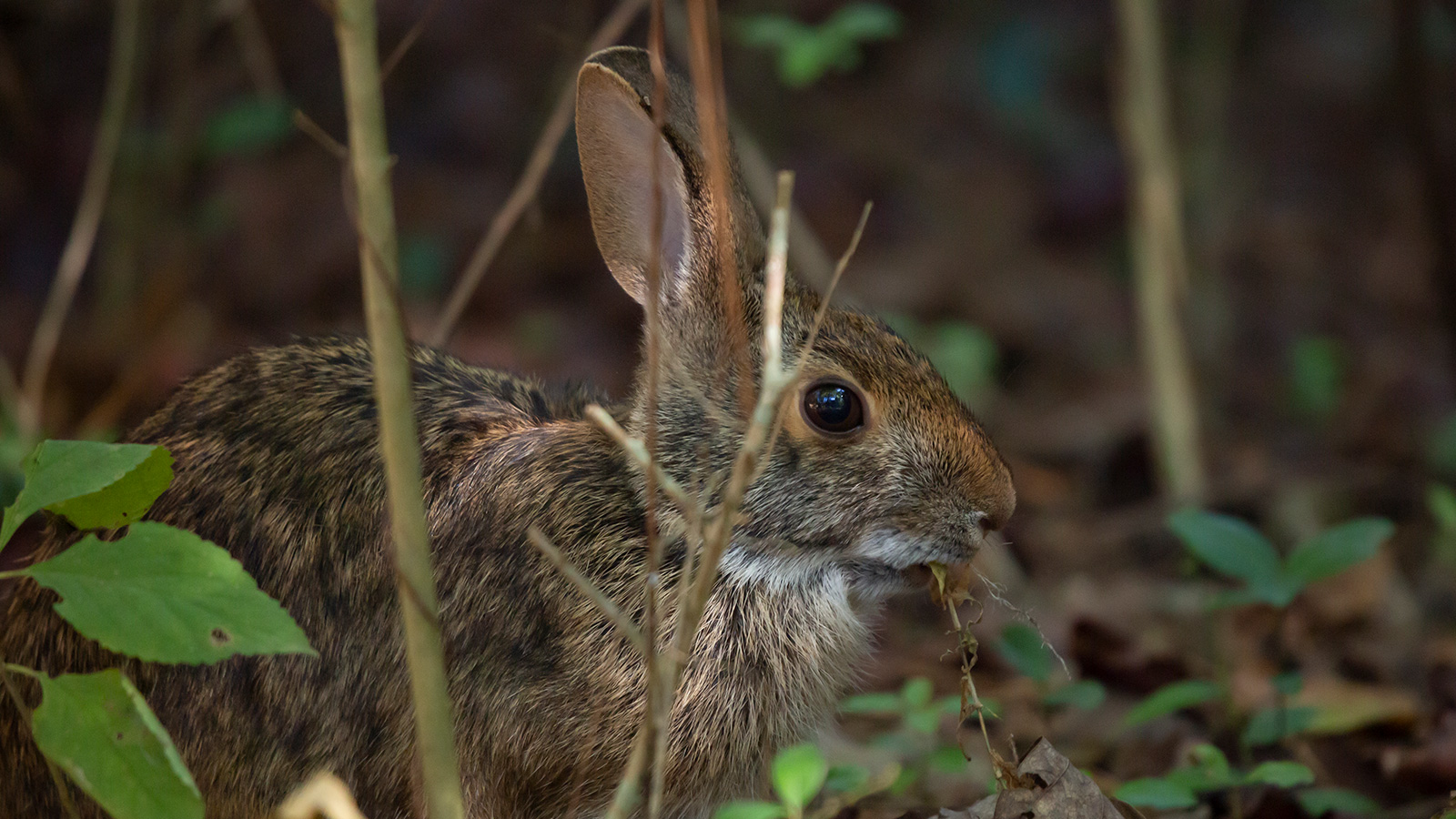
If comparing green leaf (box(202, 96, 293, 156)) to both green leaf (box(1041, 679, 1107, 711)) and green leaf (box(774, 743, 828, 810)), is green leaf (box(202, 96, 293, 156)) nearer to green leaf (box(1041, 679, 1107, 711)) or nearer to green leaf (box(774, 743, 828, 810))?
green leaf (box(1041, 679, 1107, 711))

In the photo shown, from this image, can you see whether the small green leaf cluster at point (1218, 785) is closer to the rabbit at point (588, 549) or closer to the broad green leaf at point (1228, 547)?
the broad green leaf at point (1228, 547)

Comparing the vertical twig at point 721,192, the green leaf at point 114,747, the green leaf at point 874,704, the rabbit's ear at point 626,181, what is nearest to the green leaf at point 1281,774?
the green leaf at point 874,704

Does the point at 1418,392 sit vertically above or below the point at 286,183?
below

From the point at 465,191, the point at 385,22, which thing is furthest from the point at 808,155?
the point at 385,22

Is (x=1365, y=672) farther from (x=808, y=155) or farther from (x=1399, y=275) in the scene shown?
(x=808, y=155)

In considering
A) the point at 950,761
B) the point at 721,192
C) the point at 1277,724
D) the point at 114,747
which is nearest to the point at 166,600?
the point at 114,747

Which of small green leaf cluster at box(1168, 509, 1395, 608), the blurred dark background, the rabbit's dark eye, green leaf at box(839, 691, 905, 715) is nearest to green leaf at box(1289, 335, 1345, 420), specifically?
the blurred dark background
